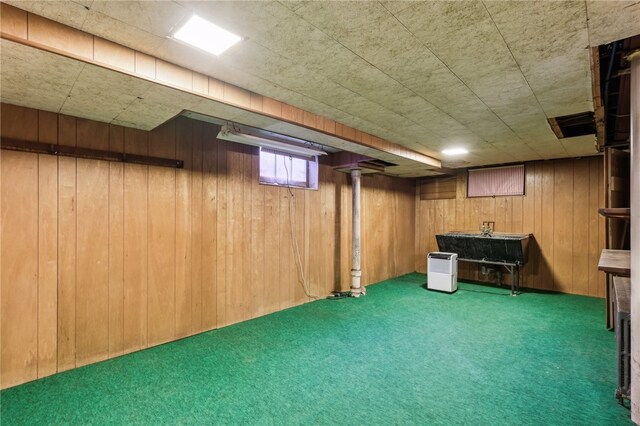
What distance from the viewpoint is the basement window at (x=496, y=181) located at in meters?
5.53

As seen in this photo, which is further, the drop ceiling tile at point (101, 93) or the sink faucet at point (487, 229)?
the sink faucet at point (487, 229)

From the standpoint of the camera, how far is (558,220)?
5.15m

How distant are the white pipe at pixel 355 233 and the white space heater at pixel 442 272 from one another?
1239 mm

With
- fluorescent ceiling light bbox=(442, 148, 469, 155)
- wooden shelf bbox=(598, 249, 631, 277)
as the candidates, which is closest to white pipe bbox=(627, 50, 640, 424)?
wooden shelf bbox=(598, 249, 631, 277)

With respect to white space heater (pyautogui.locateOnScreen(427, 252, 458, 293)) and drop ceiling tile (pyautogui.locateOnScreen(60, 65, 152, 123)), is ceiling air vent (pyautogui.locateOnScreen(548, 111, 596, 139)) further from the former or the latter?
drop ceiling tile (pyautogui.locateOnScreen(60, 65, 152, 123))

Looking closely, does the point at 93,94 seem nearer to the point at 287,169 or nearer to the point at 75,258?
the point at 75,258

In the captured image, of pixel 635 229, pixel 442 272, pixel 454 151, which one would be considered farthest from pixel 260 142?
pixel 442 272

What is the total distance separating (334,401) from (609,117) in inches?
141

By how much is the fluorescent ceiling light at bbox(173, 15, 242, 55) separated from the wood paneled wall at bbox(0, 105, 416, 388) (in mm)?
1571

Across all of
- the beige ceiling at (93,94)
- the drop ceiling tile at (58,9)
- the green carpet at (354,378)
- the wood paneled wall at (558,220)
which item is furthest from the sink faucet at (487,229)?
the drop ceiling tile at (58,9)

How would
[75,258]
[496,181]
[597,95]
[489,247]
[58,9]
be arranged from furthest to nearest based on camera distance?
[496,181] → [489,247] → [75,258] → [597,95] → [58,9]

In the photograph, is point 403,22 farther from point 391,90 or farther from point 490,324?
point 490,324

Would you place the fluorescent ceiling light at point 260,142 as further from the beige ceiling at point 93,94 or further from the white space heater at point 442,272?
the white space heater at point 442,272

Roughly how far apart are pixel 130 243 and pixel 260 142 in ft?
5.34
